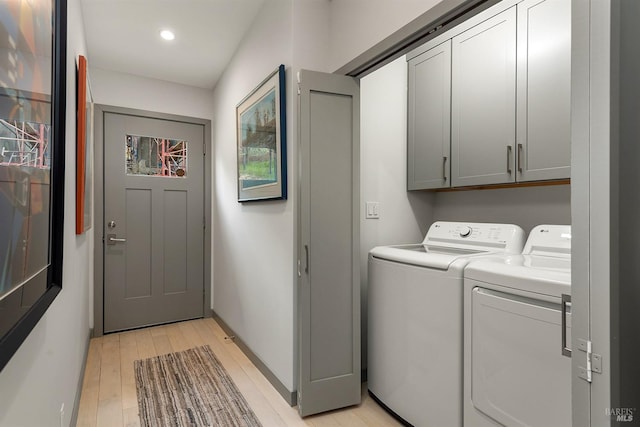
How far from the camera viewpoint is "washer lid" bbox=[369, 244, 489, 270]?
1.72 metres

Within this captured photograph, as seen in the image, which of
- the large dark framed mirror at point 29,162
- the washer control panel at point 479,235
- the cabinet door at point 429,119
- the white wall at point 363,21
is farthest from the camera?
the cabinet door at point 429,119

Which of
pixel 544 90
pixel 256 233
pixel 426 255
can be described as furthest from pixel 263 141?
pixel 544 90

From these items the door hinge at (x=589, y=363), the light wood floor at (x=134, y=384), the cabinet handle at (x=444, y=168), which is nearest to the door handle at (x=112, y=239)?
the light wood floor at (x=134, y=384)

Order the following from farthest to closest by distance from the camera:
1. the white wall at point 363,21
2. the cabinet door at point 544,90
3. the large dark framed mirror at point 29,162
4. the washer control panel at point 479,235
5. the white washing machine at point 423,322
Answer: the washer control panel at point 479,235, the cabinet door at point 544,90, the white washing machine at point 423,322, the white wall at point 363,21, the large dark framed mirror at point 29,162

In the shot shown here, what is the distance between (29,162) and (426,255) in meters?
1.68

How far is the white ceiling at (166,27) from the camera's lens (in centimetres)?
241

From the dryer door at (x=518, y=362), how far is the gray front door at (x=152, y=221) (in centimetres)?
311

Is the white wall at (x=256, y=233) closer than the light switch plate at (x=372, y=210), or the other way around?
the white wall at (x=256, y=233)

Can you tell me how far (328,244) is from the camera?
2074mm

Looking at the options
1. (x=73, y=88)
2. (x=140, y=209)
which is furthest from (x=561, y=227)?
(x=140, y=209)

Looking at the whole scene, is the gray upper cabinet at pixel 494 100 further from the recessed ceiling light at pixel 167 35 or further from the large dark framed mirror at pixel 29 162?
the large dark framed mirror at pixel 29 162

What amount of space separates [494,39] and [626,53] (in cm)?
159

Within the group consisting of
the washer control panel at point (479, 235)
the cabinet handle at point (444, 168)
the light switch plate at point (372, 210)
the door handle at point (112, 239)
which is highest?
the cabinet handle at point (444, 168)

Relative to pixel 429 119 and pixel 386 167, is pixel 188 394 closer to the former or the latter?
pixel 386 167
